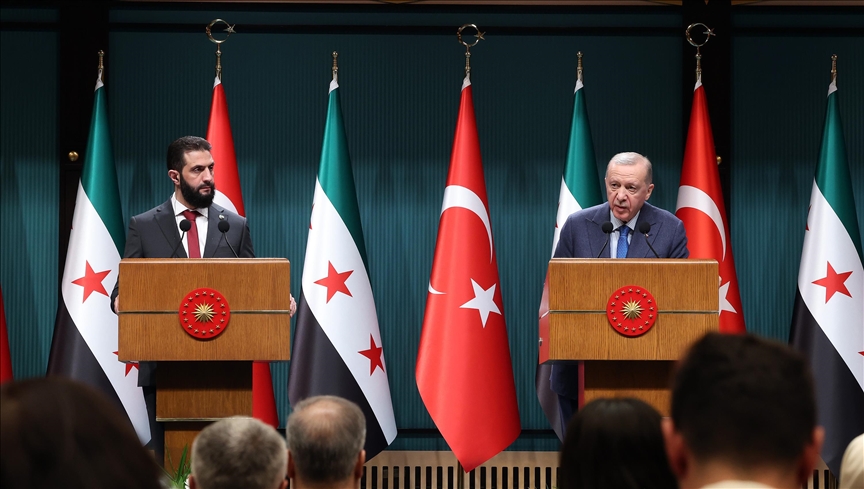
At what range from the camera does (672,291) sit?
3.79 meters

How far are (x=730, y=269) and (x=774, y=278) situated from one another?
661 mm

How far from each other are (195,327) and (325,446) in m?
1.52

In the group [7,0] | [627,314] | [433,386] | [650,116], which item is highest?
[7,0]

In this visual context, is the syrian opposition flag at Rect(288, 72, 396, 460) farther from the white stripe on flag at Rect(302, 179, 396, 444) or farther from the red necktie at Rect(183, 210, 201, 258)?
Result: the red necktie at Rect(183, 210, 201, 258)

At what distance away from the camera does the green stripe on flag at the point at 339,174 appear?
234 inches

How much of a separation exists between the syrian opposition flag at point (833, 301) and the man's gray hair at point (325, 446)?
405 centimetres

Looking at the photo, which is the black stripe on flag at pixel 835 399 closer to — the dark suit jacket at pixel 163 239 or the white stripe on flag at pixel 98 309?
Answer: the dark suit jacket at pixel 163 239

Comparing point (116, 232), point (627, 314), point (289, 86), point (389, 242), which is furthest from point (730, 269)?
point (116, 232)

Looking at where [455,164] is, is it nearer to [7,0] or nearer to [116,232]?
[116,232]

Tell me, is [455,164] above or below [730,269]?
above

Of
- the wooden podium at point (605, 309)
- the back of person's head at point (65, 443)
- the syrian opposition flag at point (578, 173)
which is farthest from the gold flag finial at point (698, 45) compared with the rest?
the back of person's head at point (65, 443)

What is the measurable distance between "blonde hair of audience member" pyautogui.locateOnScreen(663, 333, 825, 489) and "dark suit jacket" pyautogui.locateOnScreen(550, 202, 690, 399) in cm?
311

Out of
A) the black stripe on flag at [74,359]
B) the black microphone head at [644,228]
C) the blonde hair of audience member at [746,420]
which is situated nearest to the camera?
the blonde hair of audience member at [746,420]

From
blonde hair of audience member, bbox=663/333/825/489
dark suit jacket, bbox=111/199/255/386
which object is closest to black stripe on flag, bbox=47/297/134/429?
dark suit jacket, bbox=111/199/255/386
